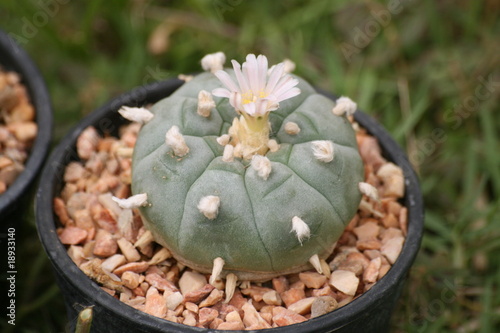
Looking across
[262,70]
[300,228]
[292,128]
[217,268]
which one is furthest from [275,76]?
[217,268]

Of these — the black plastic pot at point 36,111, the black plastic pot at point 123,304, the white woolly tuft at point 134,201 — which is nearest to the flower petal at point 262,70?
the white woolly tuft at point 134,201

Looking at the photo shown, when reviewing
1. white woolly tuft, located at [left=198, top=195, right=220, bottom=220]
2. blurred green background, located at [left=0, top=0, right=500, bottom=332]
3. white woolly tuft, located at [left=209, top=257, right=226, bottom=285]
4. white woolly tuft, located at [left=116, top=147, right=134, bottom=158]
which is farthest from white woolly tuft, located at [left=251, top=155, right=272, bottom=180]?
blurred green background, located at [left=0, top=0, right=500, bottom=332]

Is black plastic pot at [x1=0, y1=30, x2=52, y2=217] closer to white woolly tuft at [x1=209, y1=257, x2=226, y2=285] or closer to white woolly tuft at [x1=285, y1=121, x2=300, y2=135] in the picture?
white woolly tuft at [x1=209, y1=257, x2=226, y2=285]

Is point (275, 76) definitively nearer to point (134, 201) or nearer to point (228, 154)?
point (228, 154)

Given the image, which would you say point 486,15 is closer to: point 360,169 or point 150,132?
point 360,169

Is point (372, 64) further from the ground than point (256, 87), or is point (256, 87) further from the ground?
point (256, 87)

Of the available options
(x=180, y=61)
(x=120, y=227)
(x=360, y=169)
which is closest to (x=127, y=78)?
(x=180, y=61)

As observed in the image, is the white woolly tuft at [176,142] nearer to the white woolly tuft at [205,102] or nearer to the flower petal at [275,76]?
the white woolly tuft at [205,102]
